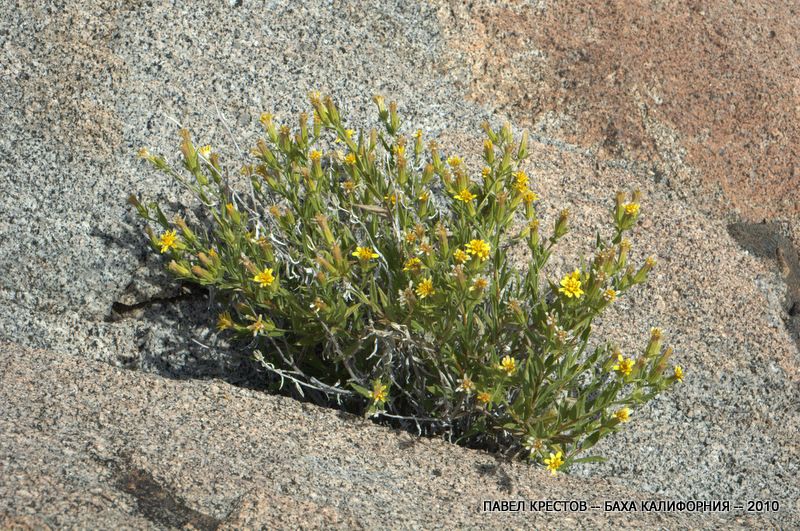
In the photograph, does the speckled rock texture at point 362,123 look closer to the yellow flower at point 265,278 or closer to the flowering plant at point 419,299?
the flowering plant at point 419,299

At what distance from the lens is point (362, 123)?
12.4 ft

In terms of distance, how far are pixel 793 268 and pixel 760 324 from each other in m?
0.44

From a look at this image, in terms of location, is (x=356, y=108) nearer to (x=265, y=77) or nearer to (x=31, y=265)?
(x=265, y=77)

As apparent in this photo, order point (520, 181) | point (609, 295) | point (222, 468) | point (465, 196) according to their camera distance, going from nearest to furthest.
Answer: point (222, 468), point (609, 295), point (465, 196), point (520, 181)

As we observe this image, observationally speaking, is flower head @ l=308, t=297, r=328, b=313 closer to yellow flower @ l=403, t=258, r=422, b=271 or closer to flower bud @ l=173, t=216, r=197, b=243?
yellow flower @ l=403, t=258, r=422, b=271

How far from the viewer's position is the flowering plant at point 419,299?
2693 mm

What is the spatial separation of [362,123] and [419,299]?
1.30 metres

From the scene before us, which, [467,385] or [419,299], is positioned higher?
[419,299]

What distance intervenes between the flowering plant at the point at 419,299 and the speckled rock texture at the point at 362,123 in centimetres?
20

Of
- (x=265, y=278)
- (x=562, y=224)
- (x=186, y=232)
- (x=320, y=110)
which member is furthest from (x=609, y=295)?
(x=186, y=232)

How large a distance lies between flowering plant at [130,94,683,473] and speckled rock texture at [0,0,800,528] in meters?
0.20

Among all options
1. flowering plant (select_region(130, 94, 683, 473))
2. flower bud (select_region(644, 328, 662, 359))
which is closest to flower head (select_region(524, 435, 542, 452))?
flowering plant (select_region(130, 94, 683, 473))

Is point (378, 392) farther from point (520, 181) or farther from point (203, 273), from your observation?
point (520, 181)

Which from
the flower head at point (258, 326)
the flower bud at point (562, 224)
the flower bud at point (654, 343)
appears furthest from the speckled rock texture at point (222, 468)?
the flower bud at point (562, 224)
